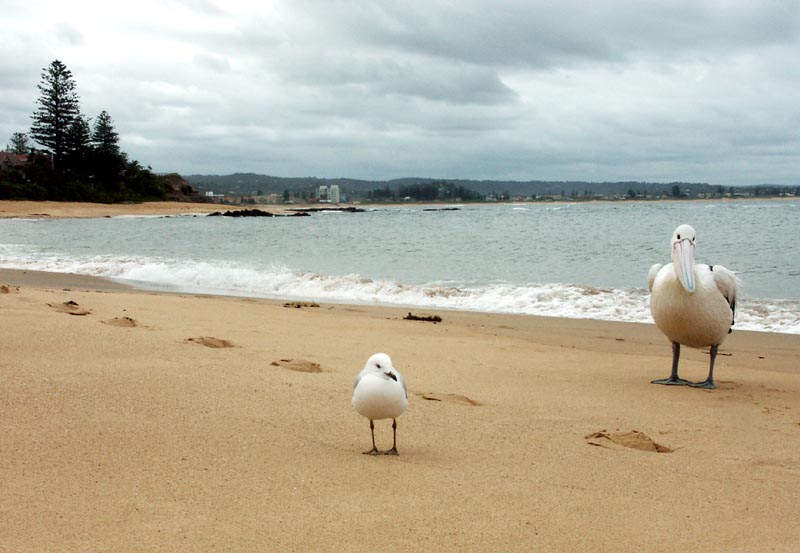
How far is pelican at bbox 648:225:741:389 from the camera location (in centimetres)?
657

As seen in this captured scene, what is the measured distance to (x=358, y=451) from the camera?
3.86m

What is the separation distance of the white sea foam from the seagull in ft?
27.2

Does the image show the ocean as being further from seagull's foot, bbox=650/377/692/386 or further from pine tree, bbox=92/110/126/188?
Answer: pine tree, bbox=92/110/126/188

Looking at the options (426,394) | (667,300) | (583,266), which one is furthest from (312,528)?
(583,266)

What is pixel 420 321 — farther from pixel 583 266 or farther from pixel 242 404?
pixel 583 266

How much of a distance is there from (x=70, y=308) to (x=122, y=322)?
131 cm

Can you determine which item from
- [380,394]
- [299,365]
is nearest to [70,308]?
[299,365]

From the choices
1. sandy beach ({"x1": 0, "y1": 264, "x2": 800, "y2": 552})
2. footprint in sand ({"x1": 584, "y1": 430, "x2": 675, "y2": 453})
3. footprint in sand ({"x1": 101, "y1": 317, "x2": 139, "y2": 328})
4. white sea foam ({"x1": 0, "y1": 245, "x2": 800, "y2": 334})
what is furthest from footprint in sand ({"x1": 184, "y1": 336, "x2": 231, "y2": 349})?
white sea foam ({"x1": 0, "y1": 245, "x2": 800, "y2": 334})

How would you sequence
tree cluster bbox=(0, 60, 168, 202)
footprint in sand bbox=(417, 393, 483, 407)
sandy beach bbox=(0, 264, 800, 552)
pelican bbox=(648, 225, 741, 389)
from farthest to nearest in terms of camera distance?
tree cluster bbox=(0, 60, 168, 202), pelican bbox=(648, 225, 741, 389), footprint in sand bbox=(417, 393, 483, 407), sandy beach bbox=(0, 264, 800, 552)

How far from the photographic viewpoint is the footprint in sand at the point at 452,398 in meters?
5.16

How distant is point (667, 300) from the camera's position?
6.80 metres

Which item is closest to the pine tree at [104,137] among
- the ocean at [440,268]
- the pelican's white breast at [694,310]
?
the ocean at [440,268]

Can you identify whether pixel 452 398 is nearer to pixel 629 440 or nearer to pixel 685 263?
pixel 629 440

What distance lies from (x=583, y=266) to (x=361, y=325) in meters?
12.1
